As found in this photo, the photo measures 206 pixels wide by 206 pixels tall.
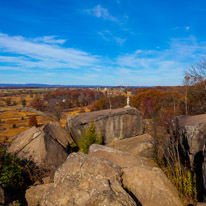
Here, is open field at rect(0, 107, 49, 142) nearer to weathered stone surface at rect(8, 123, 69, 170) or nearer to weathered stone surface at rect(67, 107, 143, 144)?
weathered stone surface at rect(67, 107, 143, 144)

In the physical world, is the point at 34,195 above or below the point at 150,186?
below

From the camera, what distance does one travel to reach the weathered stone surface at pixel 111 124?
48.4 feet

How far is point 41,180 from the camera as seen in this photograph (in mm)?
8094

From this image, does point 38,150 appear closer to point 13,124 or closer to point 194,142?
point 194,142

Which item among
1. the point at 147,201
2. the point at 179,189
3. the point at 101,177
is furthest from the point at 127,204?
the point at 179,189

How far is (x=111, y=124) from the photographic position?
15.3m

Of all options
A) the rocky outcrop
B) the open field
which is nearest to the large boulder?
the rocky outcrop

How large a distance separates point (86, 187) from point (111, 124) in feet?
37.3

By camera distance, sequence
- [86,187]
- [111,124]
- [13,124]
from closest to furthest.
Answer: [86,187], [111,124], [13,124]

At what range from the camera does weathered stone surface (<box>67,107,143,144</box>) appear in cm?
1476

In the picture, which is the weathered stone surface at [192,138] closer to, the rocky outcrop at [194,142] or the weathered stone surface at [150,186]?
the rocky outcrop at [194,142]

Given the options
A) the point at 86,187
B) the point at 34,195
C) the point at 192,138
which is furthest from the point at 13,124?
the point at 86,187

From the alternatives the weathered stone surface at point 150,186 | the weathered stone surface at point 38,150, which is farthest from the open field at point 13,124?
the weathered stone surface at point 150,186

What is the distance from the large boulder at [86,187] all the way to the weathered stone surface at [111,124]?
9.39 metres
